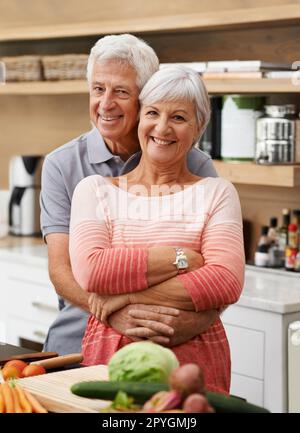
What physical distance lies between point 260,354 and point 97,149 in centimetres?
110

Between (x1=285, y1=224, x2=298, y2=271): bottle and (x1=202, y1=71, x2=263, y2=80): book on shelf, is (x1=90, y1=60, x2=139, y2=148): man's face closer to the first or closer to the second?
(x1=202, y1=71, x2=263, y2=80): book on shelf

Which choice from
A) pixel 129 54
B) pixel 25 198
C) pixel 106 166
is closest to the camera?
pixel 129 54

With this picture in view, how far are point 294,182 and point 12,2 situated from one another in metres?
2.10

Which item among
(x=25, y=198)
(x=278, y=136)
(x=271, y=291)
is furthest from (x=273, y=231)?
(x=25, y=198)

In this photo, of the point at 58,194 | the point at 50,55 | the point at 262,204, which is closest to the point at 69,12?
the point at 50,55

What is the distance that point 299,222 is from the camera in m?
3.58

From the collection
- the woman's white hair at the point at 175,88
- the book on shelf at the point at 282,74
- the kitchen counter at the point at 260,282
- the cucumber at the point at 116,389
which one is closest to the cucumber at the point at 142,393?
the cucumber at the point at 116,389

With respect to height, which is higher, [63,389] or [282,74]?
[282,74]

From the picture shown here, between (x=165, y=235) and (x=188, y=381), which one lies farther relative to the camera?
(x=165, y=235)

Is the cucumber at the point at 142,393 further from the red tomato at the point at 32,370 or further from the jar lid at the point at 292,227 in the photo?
the jar lid at the point at 292,227

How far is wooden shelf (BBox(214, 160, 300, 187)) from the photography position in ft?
11.0

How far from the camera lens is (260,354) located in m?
3.06

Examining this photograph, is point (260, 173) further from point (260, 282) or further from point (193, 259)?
point (193, 259)

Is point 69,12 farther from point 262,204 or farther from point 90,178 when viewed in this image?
point 90,178
